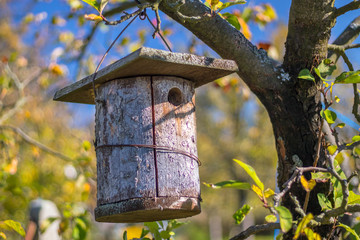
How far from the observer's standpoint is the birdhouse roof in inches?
61.7

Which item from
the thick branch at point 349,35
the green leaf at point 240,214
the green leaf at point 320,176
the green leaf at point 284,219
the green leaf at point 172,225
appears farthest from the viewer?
the thick branch at point 349,35

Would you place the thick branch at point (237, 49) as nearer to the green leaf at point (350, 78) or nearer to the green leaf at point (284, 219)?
the green leaf at point (350, 78)

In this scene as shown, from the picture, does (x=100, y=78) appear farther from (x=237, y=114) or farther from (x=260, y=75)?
(x=237, y=114)

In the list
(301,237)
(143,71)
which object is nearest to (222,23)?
(143,71)

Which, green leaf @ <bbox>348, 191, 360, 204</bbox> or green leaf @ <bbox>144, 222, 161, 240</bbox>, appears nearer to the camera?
green leaf @ <bbox>348, 191, 360, 204</bbox>

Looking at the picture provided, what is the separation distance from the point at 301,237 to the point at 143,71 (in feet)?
3.09

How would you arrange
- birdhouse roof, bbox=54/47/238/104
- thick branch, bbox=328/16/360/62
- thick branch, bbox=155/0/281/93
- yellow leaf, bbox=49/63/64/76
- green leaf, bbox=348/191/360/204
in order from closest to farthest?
green leaf, bbox=348/191/360/204, birdhouse roof, bbox=54/47/238/104, thick branch, bbox=155/0/281/93, thick branch, bbox=328/16/360/62, yellow leaf, bbox=49/63/64/76

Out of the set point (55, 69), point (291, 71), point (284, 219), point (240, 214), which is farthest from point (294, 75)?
point (55, 69)

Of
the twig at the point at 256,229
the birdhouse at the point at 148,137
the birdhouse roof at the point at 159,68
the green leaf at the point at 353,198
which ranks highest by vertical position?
the birdhouse roof at the point at 159,68

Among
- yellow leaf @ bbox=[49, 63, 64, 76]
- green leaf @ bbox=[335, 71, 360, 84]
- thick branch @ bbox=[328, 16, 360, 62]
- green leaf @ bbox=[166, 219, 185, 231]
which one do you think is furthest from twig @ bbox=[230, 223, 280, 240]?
yellow leaf @ bbox=[49, 63, 64, 76]

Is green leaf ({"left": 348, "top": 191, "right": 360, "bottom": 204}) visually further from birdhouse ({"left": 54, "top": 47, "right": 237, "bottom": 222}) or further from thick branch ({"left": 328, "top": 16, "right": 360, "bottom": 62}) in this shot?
thick branch ({"left": 328, "top": 16, "right": 360, "bottom": 62})

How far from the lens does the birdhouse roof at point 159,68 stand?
5.14 ft

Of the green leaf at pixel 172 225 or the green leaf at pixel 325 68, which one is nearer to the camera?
the green leaf at pixel 325 68

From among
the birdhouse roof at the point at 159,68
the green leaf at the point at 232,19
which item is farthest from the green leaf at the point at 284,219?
the green leaf at the point at 232,19
